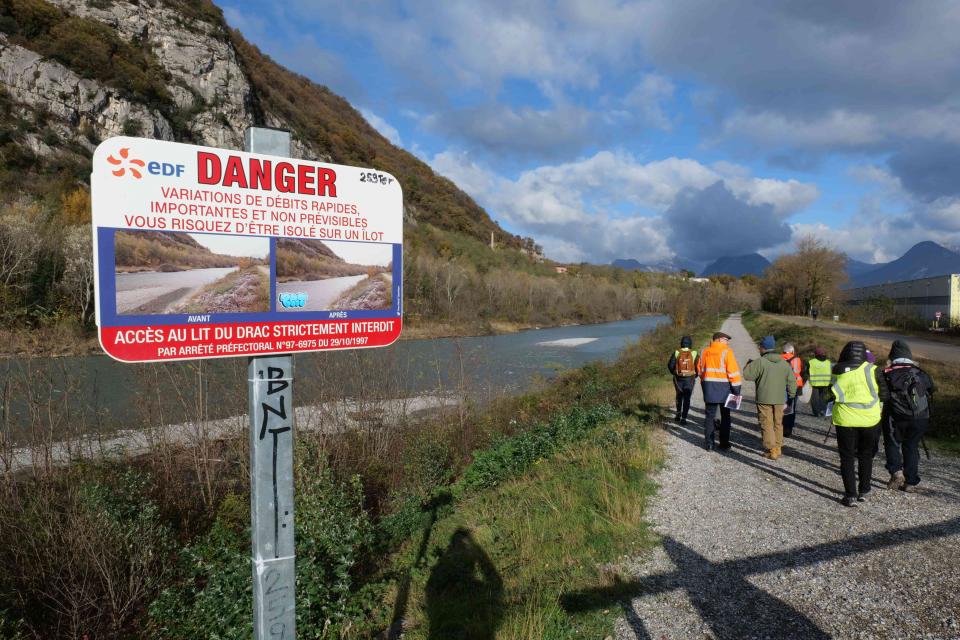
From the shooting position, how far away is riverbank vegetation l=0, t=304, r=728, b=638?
12.3ft

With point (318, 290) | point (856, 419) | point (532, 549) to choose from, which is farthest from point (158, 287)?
point (856, 419)

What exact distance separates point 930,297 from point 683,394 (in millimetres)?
45693

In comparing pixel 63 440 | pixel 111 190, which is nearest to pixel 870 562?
pixel 111 190

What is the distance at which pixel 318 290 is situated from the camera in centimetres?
184

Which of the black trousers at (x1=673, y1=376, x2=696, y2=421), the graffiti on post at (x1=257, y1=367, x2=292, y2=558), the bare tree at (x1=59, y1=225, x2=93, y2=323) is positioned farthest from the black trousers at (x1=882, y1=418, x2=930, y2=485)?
the bare tree at (x1=59, y1=225, x2=93, y2=323)

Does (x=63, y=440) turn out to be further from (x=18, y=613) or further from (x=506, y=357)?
(x=506, y=357)

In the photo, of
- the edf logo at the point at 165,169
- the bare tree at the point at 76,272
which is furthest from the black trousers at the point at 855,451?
the bare tree at the point at 76,272

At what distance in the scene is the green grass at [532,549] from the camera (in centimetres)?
372

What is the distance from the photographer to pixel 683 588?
3.77m

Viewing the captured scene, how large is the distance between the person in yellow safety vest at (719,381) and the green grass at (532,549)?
46.3 inches

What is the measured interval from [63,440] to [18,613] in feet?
7.98

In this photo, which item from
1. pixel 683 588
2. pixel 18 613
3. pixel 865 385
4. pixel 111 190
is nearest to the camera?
pixel 111 190

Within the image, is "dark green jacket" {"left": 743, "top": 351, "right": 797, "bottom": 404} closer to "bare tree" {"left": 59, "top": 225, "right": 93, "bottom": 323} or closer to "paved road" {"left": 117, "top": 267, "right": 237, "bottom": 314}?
"paved road" {"left": 117, "top": 267, "right": 237, "bottom": 314}

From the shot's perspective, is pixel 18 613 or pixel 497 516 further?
pixel 497 516
